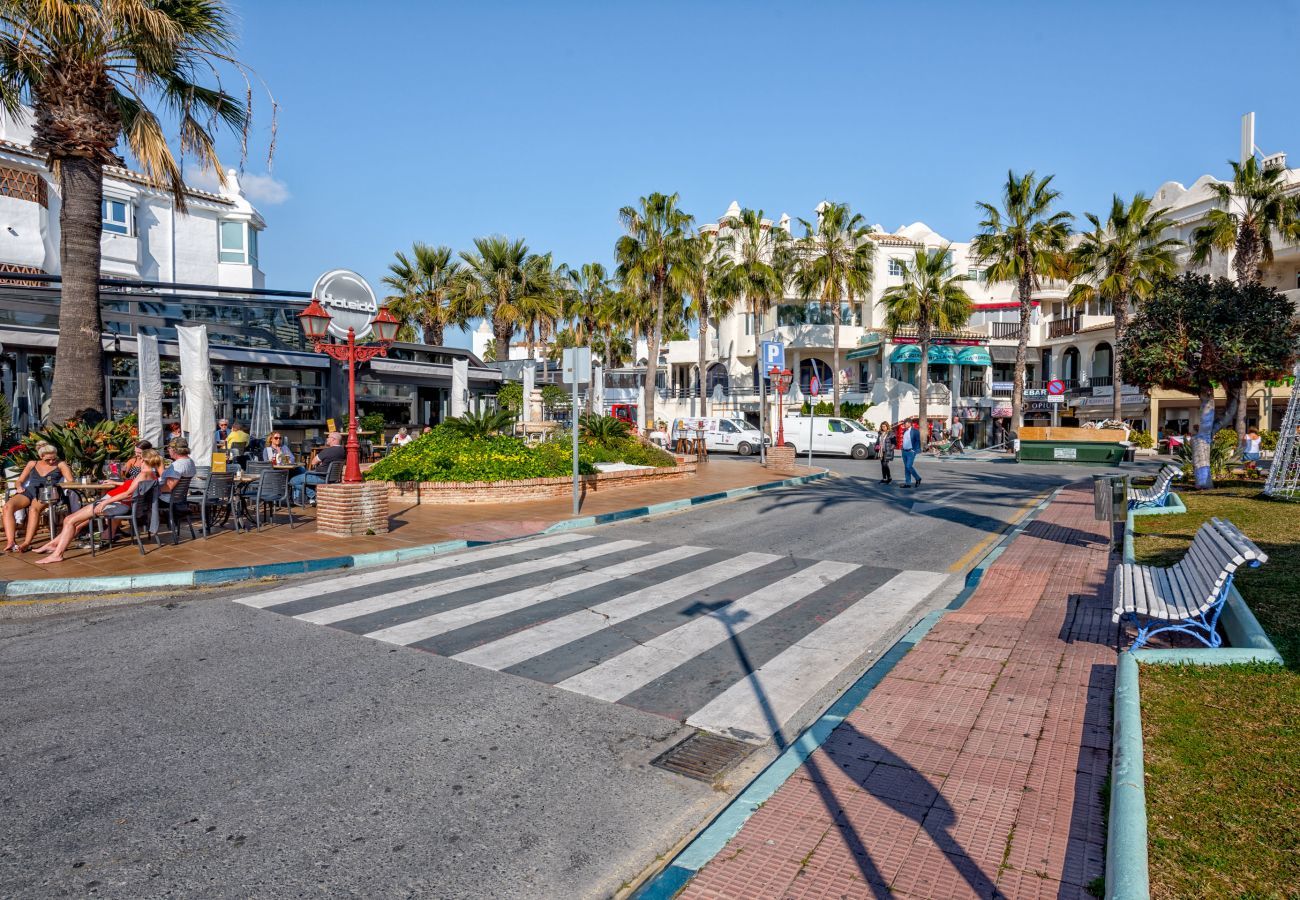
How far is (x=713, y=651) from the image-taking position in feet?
20.9

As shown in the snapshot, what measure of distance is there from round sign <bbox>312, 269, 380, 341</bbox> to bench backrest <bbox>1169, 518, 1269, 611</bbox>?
19.6 m

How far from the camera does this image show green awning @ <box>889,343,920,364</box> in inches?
1750

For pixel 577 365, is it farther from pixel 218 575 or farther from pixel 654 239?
pixel 654 239

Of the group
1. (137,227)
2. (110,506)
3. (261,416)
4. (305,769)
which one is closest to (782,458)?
(261,416)

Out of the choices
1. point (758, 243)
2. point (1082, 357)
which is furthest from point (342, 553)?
point (1082, 357)

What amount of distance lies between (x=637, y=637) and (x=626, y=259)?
104ft

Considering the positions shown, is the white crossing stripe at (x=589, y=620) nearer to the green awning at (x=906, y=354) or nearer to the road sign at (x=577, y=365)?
the road sign at (x=577, y=365)

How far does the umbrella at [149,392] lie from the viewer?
46.6 ft

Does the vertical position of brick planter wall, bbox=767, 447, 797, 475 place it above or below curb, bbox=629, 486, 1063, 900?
A: above

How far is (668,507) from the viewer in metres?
15.5

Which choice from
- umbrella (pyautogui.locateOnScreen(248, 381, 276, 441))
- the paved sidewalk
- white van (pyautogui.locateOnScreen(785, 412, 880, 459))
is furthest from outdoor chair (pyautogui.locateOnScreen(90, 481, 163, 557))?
white van (pyautogui.locateOnScreen(785, 412, 880, 459))

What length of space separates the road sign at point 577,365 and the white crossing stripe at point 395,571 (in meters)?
3.02

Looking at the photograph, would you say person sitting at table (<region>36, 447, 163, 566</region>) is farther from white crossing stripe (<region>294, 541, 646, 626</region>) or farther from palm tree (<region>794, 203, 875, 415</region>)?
palm tree (<region>794, 203, 875, 415</region>)

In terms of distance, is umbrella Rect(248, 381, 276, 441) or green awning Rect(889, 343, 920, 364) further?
green awning Rect(889, 343, 920, 364)
